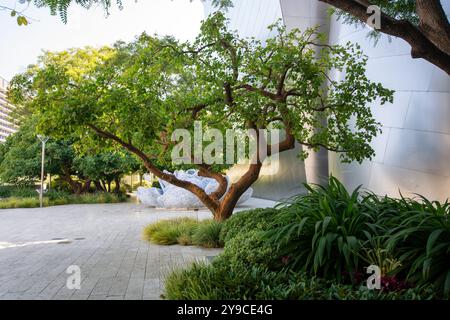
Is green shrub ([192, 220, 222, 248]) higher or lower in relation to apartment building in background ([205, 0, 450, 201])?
lower

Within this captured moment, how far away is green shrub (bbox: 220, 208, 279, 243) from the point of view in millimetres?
6688

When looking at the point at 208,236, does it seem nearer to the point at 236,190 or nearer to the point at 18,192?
the point at 236,190

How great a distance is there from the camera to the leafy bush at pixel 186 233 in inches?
358

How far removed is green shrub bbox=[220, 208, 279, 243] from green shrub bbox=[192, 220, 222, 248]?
86 centimetres

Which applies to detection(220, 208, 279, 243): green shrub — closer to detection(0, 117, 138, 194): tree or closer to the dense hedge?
the dense hedge

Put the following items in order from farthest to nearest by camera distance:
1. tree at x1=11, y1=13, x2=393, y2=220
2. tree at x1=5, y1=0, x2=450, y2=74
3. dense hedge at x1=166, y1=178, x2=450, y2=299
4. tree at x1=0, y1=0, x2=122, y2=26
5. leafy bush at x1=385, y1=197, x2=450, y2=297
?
→ tree at x1=11, y1=13, x2=393, y2=220
tree at x1=5, y1=0, x2=450, y2=74
tree at x1=0, y1=0, x2=122, y2=26
leafy bush at x1=385, y1=197, x2=450, y2=297
dense hedge at x1=166, y1=178, x2=450, y2=299

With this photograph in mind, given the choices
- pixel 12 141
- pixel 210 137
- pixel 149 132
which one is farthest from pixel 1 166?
pixel 149 132

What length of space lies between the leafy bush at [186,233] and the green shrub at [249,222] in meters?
0.91

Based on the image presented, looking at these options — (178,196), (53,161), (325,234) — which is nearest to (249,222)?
(325,234)

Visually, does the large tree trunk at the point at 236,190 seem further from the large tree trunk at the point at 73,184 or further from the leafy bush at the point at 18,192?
the large tree trunk at the point at 73,184

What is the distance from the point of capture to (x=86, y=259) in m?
8.04

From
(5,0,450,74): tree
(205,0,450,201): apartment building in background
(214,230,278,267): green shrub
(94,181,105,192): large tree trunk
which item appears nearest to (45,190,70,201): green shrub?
(94,181,105,192): large tree trunk

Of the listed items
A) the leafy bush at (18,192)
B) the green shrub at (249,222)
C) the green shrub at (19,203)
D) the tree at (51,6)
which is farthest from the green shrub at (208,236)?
the leafy bush at (18,192)
